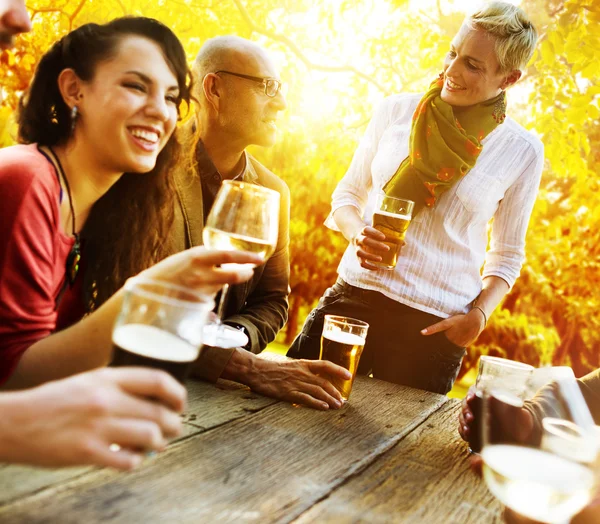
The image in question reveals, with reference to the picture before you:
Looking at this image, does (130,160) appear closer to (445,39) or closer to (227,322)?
(227,322)

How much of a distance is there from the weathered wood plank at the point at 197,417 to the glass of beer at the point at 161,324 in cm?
25

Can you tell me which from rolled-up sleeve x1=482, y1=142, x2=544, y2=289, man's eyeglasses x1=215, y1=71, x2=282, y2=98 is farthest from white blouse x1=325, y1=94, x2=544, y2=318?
man's eyeglasses x1=215, y1=71, x2=282, y2=98

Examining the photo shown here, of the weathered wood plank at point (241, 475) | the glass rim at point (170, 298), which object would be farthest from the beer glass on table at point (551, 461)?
the glass rim at point (170, 298)

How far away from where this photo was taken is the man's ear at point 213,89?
2.58 metres

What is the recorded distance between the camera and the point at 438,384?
8.20 ft

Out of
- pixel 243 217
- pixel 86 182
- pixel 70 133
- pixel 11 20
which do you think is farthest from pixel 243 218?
pixel 11 20

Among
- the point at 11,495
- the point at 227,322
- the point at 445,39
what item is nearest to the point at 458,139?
the point at 227,322

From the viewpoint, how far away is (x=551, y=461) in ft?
2.71

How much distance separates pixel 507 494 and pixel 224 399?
0.89 m

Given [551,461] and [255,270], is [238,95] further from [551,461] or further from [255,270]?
[551,461]

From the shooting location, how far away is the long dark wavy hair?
69.0 inches

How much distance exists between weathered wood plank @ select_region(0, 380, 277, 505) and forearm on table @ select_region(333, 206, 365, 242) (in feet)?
3.36

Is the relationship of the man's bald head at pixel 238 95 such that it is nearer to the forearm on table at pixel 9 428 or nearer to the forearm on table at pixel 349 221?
the forearm on table at pixel 349 221

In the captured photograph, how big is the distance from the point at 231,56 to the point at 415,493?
203 cm
